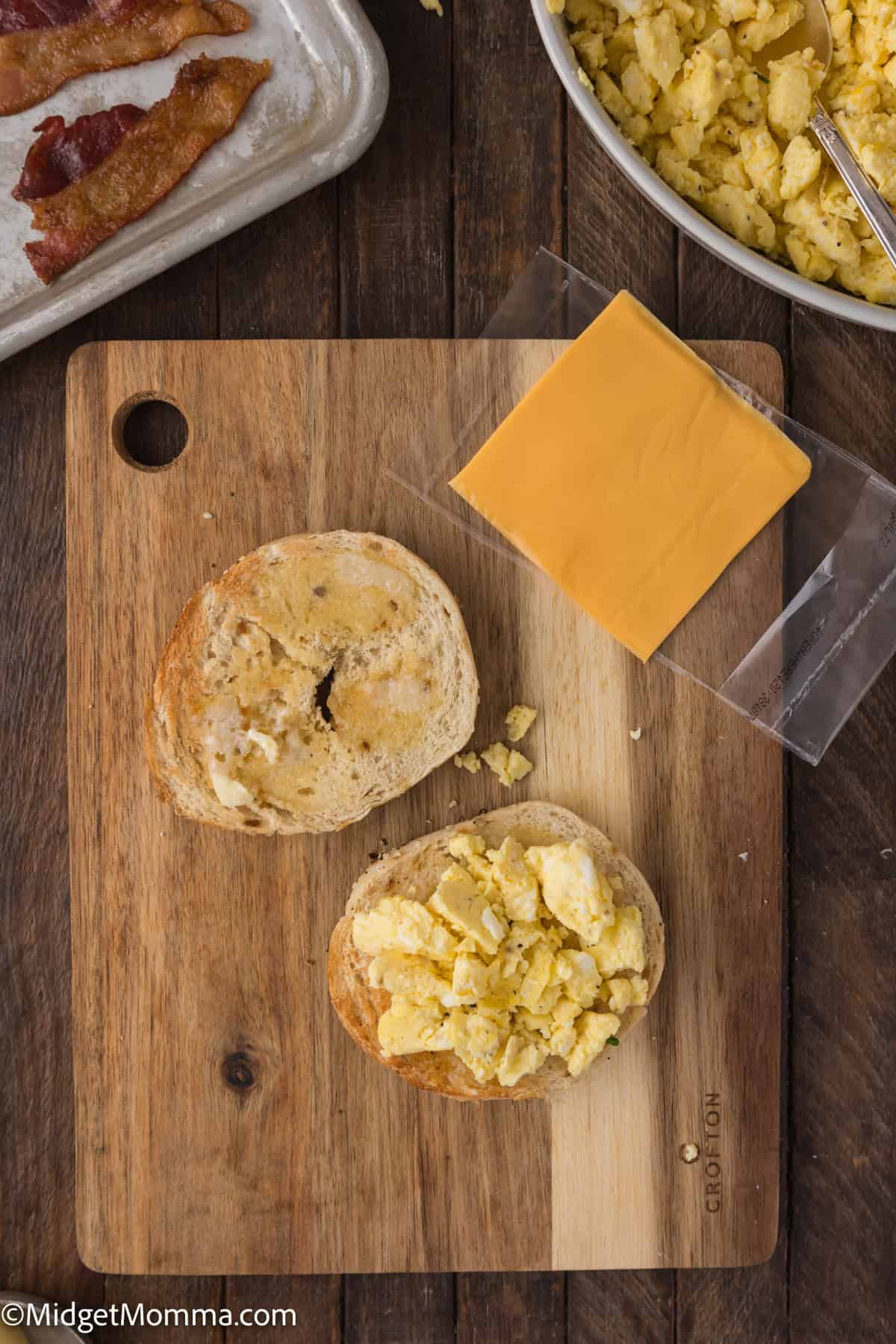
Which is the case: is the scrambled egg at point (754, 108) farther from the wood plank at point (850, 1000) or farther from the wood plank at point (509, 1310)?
the wood plank at point (509, 1310)

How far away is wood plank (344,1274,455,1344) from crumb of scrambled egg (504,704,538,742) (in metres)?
1.20

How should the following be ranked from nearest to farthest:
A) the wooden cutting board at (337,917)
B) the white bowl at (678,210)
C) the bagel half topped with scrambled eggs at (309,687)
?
the white bowl at (678,210) < the bagel half topped with scrambled eggs at (309,687) < the wooden cutting board at (337,917)

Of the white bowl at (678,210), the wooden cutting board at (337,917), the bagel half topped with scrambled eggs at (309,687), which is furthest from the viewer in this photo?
the wooden cutting board at (337,917)

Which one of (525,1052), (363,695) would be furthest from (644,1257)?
(363,695)

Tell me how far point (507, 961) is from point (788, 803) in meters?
0.74

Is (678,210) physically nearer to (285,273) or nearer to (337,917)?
(285,273)

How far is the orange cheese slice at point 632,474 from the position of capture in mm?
2006

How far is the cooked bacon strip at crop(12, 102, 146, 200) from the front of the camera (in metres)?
2.02

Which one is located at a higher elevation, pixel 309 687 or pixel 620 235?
pixel 620 235

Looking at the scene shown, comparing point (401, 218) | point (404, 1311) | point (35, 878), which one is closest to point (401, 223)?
point (401, 218)

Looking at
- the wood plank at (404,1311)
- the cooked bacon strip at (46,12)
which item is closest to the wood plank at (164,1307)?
the wood plank at (404,1311)

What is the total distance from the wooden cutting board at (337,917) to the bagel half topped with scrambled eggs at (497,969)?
15 cm

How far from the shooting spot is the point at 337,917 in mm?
2088

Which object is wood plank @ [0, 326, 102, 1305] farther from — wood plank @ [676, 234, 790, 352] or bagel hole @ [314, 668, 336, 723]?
wood plank @ [676, 234, 790, 352]
